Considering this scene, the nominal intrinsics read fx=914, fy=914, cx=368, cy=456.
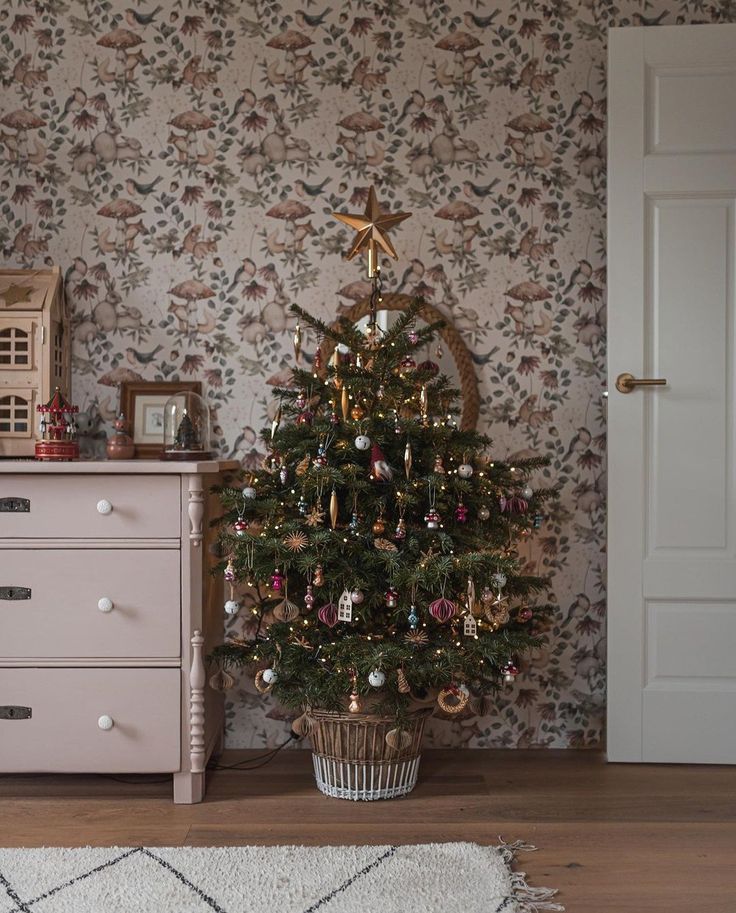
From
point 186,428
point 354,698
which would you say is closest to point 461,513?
point 354,698

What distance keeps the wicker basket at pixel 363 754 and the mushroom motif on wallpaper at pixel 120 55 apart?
211cm

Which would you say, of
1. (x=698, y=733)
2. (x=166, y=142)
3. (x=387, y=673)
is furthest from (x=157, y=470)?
(x=698, y=733)

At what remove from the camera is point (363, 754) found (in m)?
2.46

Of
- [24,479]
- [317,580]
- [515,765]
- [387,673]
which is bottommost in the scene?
[515,765]

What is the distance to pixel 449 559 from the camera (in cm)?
226

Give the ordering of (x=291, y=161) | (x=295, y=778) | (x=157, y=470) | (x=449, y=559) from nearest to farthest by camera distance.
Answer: (x=449, y=559) < (x=157, y=470) < (x=295, y=778) < (x=291, y=161)

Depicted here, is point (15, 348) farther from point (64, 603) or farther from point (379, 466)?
point (379, 466)

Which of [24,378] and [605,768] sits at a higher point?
[24,378]

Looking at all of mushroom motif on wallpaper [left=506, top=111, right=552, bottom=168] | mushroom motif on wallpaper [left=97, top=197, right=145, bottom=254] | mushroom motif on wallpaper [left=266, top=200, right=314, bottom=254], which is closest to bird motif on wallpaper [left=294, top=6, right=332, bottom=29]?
mushroom motif on wallpaper [left=266, top=200, right=314, bottom=254]

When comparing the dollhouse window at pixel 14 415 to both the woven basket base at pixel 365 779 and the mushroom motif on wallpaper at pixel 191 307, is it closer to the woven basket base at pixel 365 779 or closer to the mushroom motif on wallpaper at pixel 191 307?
the mushroom motif on wallpaper at pixel 191 307

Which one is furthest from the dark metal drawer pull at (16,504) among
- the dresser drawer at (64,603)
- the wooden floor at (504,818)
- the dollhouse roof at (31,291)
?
the wooden floor at (504,818)

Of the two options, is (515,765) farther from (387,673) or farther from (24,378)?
(24,378)

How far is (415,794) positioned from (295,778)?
0.38 metres

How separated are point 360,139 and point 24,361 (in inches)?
50.3
